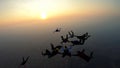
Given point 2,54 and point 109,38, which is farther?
point 109,38

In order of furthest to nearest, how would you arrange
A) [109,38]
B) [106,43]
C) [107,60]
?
1. [109,38]
2. [106,43]
3. [107,60]

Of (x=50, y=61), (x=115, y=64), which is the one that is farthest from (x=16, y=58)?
(x=115, y=64)

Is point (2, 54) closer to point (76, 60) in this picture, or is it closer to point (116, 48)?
point (76, 60)

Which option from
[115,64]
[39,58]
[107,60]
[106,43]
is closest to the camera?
[115,64]

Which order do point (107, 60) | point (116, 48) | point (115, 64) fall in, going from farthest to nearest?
point (116, 48), point (107, 60), point (115, 64)

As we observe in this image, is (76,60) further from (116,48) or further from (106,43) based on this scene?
(106,43)

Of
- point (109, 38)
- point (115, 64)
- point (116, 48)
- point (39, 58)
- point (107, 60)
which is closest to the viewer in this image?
point (115, 64)

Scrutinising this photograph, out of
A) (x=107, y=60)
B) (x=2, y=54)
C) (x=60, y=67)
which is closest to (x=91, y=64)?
(x=107, y=60)

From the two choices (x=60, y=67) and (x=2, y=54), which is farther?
(x=2, y=54)
